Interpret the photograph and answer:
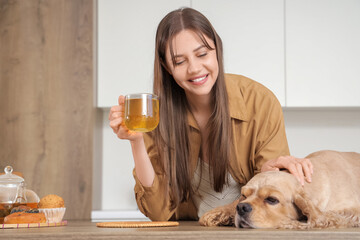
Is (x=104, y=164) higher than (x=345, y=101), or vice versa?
(x=345, y=101)

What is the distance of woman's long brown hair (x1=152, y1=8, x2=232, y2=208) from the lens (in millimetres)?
1558

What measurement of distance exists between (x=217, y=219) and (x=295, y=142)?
2.40 m

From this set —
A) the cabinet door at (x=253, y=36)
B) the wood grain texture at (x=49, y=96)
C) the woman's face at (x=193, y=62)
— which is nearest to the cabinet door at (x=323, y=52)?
the cabinet door at (x=253, y=36)

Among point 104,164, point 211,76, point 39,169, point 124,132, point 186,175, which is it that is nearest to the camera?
point 124,132

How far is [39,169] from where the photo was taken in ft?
10.1

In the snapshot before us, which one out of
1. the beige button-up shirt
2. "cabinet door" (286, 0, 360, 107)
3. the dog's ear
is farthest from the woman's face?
"cabinet door" (286, 0, 360, 107)

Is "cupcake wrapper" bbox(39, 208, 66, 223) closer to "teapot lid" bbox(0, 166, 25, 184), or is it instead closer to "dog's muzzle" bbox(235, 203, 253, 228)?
"teapot lid" bbox(0, 166, 25, 184)

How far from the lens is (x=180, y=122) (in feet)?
5.42

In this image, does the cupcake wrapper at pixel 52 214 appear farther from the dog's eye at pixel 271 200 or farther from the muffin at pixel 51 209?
the dog's eye at pixel 271 200

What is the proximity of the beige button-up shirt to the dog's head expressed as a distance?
397 mm

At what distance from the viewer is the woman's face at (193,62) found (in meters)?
1.47

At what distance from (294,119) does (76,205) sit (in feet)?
5.76

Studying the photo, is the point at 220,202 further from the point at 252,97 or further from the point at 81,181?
the point at 81,181

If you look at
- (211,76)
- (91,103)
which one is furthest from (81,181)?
(211,76)
